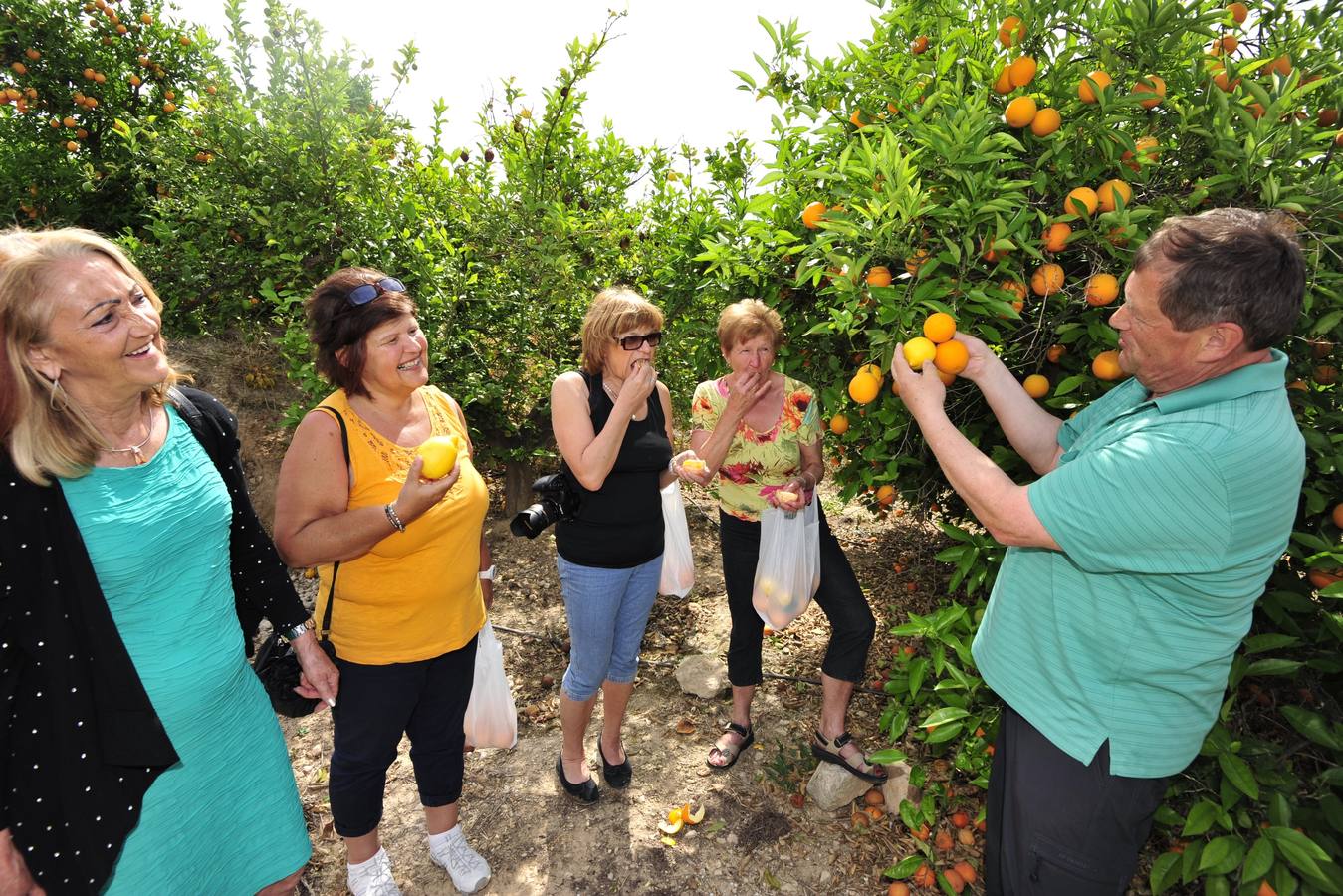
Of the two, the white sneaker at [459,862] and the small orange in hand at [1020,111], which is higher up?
the small orange in hand at [1020,111]

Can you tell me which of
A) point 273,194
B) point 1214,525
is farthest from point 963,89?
point 273,194

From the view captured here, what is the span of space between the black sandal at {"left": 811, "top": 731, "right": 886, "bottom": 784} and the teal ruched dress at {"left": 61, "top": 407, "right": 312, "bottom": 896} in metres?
2.14

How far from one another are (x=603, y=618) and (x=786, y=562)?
785 millimetres

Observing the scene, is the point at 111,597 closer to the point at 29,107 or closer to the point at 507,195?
the point at 507,195

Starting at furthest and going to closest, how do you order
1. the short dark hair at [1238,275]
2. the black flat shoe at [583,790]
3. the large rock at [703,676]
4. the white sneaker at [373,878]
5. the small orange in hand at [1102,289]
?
the large rock at [703,676] → the black flat shoe at [583,790] → the white sneaker at [373,878] → the small orange in hand at [1102,289] → the short dark hair at [1238,275]

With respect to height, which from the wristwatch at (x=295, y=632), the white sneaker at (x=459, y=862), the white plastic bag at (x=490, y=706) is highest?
the wristwatch at (x=295, y=632)

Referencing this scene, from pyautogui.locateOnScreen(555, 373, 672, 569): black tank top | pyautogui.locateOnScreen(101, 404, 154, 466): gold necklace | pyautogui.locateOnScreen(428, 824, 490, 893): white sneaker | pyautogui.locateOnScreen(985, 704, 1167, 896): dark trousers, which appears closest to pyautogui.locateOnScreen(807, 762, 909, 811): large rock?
pyautogui.locateOnScreen(985, 704, 1167, 896): dark trousers

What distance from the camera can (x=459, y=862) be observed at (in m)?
2.48

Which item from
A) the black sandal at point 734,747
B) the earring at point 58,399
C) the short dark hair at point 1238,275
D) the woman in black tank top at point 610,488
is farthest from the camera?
the black sandal at point 734,747

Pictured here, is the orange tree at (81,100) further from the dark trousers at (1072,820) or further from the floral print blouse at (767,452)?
the dark trousers at (1072,820)

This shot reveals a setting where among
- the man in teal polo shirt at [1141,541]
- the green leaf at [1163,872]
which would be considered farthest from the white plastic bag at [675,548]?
the green leaf at [1163,872]

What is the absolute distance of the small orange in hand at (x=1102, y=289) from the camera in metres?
1.74

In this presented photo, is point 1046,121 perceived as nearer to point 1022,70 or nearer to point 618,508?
point 1022,70

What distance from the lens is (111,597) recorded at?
1456 millimetres
